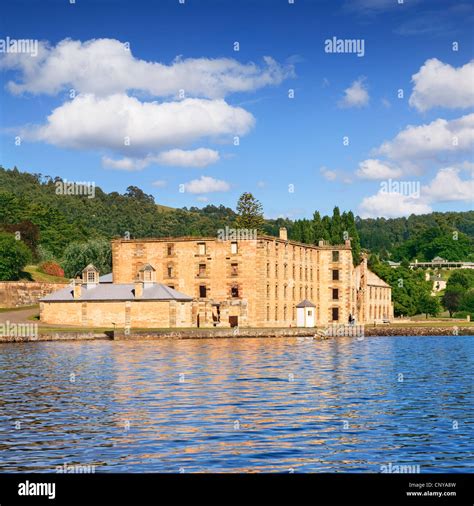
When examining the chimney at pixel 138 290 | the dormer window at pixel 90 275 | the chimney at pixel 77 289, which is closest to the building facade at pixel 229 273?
the chimney at pixel 138 290

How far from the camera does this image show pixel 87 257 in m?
129

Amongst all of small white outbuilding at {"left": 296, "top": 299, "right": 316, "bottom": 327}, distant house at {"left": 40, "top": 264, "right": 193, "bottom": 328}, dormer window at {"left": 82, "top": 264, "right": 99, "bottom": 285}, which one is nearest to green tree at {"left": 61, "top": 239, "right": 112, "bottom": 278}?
dormer window at {"left": 82, "top": 264, "right": 99, "bottom": 285}

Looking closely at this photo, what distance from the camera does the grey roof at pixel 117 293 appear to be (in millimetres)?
90375

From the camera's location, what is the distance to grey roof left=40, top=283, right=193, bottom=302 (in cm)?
9038

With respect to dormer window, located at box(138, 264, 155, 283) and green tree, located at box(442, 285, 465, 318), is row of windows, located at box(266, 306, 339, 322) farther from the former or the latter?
green tree, located at box(442, 285, 465, 318)

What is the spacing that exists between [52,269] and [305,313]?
41140 millimetres

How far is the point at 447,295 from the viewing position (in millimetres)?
185500

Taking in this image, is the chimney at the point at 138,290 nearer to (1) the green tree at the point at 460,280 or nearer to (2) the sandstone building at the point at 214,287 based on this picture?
(2) the sandstone building at the point at 214,287

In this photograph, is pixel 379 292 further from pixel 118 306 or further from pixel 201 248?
pixel 118 306

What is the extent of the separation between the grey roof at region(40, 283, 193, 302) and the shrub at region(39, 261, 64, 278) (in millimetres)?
34895

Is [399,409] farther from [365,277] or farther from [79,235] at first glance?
[79,235]

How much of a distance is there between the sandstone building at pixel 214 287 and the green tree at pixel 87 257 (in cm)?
2380
